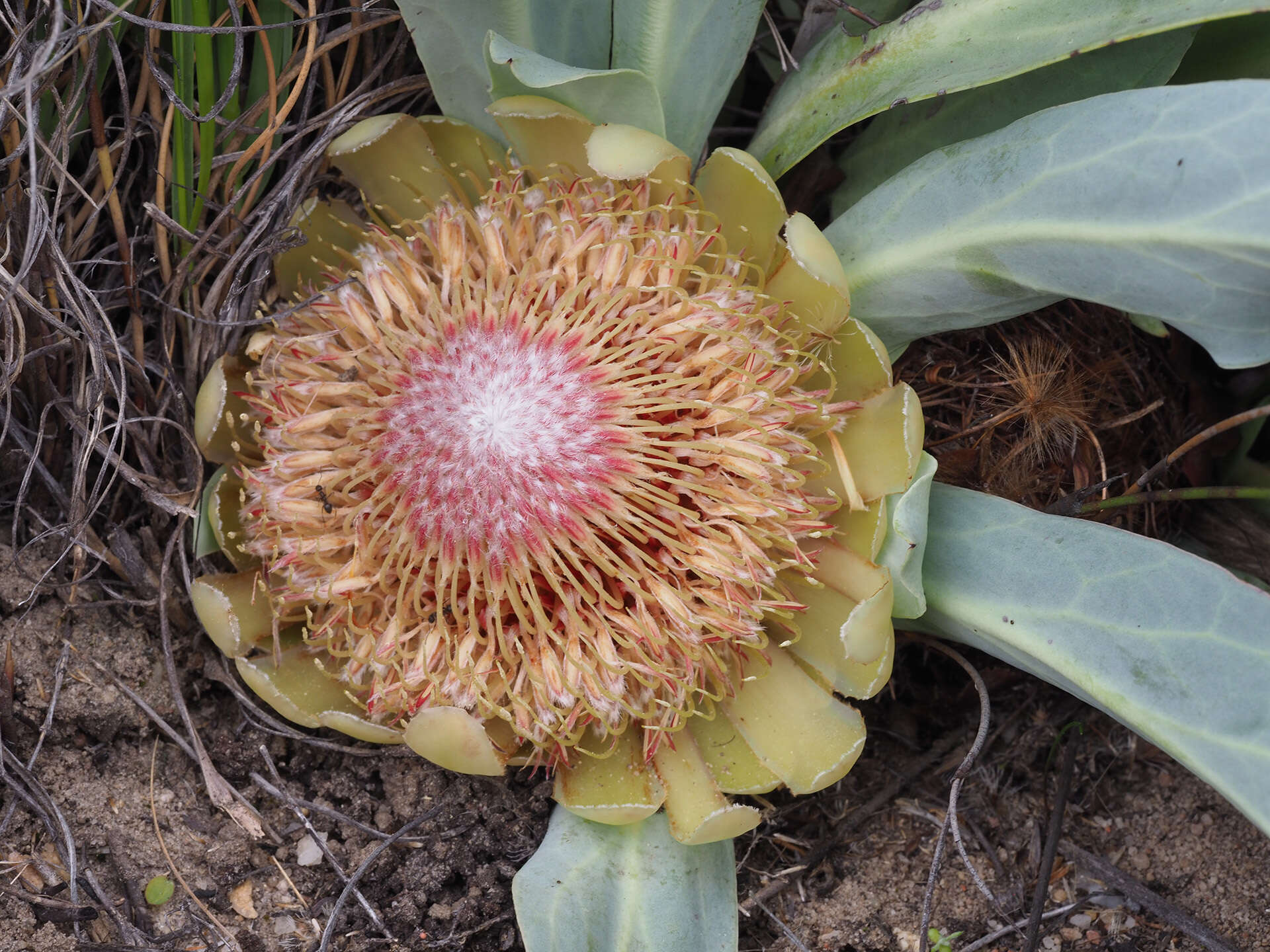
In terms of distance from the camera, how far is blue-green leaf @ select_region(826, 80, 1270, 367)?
125 cm

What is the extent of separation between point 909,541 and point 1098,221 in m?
0.49

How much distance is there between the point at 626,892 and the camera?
162 centimetres

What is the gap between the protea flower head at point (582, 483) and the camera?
1511mm

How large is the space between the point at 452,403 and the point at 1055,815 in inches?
50.0

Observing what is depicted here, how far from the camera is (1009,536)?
1.51 metres

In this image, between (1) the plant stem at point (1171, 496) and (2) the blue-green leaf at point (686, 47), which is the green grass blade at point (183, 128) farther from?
(1) the plant stem at point (1171, 496)

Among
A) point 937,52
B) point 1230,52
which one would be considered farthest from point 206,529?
point 1230,52

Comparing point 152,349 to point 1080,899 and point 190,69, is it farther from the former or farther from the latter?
point 1080,899

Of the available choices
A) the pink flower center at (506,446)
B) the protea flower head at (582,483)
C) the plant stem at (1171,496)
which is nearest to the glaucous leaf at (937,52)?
the protea flower head at (582,483)

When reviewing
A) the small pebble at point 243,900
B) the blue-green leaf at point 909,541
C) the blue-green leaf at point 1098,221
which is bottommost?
the small pebble at point 243,900

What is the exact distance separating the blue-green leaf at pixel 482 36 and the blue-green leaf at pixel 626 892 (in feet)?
4.02

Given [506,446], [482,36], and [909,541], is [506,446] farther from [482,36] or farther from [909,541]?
[482,36]

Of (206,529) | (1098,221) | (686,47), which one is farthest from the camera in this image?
(206,529)

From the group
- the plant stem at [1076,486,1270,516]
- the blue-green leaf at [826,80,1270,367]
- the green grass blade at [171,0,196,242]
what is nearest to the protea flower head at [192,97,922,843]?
the blue-green leaf at [826,80,1270,367]
